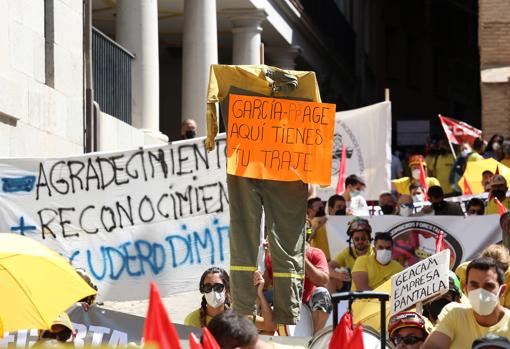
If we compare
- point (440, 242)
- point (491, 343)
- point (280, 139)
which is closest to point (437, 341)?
point (491, 343)

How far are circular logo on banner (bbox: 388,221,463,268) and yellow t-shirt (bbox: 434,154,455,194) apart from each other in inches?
257

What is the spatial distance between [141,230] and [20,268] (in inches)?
170

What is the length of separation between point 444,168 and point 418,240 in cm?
690

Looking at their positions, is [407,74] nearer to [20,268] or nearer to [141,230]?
[141,230]

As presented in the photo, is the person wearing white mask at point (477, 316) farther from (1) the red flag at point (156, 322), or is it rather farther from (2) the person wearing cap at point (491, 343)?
(1) the red flag at point (156, 322)

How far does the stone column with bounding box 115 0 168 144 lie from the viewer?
19.7 m

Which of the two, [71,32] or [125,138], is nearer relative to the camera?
[71,32]

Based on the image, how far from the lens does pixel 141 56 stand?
19.7 metres

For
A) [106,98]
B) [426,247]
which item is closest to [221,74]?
[426,247]

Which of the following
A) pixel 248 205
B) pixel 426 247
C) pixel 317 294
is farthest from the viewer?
pixel 426 247

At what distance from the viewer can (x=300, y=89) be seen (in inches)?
408

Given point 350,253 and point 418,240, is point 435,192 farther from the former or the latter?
point 350,253

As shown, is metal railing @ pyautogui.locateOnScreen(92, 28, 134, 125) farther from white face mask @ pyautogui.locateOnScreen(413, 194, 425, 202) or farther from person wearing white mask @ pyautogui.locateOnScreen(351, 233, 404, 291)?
person wearing white mask @ pyautogui.locateOnScreen(351, 233, 404, 291)

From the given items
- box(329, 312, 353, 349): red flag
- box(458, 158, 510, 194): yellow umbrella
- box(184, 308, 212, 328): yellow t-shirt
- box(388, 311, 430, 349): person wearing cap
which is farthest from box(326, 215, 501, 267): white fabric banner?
box(329, 312, 353, 349): red flag
